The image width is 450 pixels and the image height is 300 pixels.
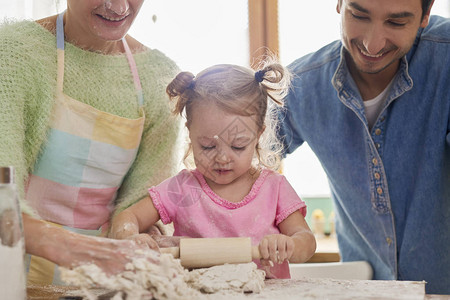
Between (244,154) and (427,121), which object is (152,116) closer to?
(244,154)

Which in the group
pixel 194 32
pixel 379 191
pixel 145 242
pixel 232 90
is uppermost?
pixel 194 32

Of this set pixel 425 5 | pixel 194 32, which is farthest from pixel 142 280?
pixel 194 32

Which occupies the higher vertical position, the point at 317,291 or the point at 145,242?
the point at 145,242

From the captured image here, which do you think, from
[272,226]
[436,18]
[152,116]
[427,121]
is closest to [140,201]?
[152,116]

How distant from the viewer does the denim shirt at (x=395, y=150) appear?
62.6 inches

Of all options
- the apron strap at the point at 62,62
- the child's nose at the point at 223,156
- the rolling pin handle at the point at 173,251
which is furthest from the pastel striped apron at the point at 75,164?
the rolling pin handle at the point at 173,251

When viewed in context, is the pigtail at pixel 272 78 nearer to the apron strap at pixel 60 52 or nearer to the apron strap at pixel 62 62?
the apron strap at pixel 62 62

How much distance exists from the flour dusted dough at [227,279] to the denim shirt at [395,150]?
2.49 feet

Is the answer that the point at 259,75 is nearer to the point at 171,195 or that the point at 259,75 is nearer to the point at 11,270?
the point at 171,195

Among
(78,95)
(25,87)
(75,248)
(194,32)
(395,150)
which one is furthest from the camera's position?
(194,32)

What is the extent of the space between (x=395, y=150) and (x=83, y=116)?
98 centimetres

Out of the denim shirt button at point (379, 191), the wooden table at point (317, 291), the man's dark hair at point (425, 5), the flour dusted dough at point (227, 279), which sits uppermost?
the man's dark hair at point (425, 5)

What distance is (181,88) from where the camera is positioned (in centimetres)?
133

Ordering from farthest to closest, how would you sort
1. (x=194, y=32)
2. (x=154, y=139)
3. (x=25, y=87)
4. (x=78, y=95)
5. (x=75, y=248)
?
(x=194, y=32)
(x=154, y=139)
(x=78, y=95)
(x=25, y=87)
(x=75, y=248)
